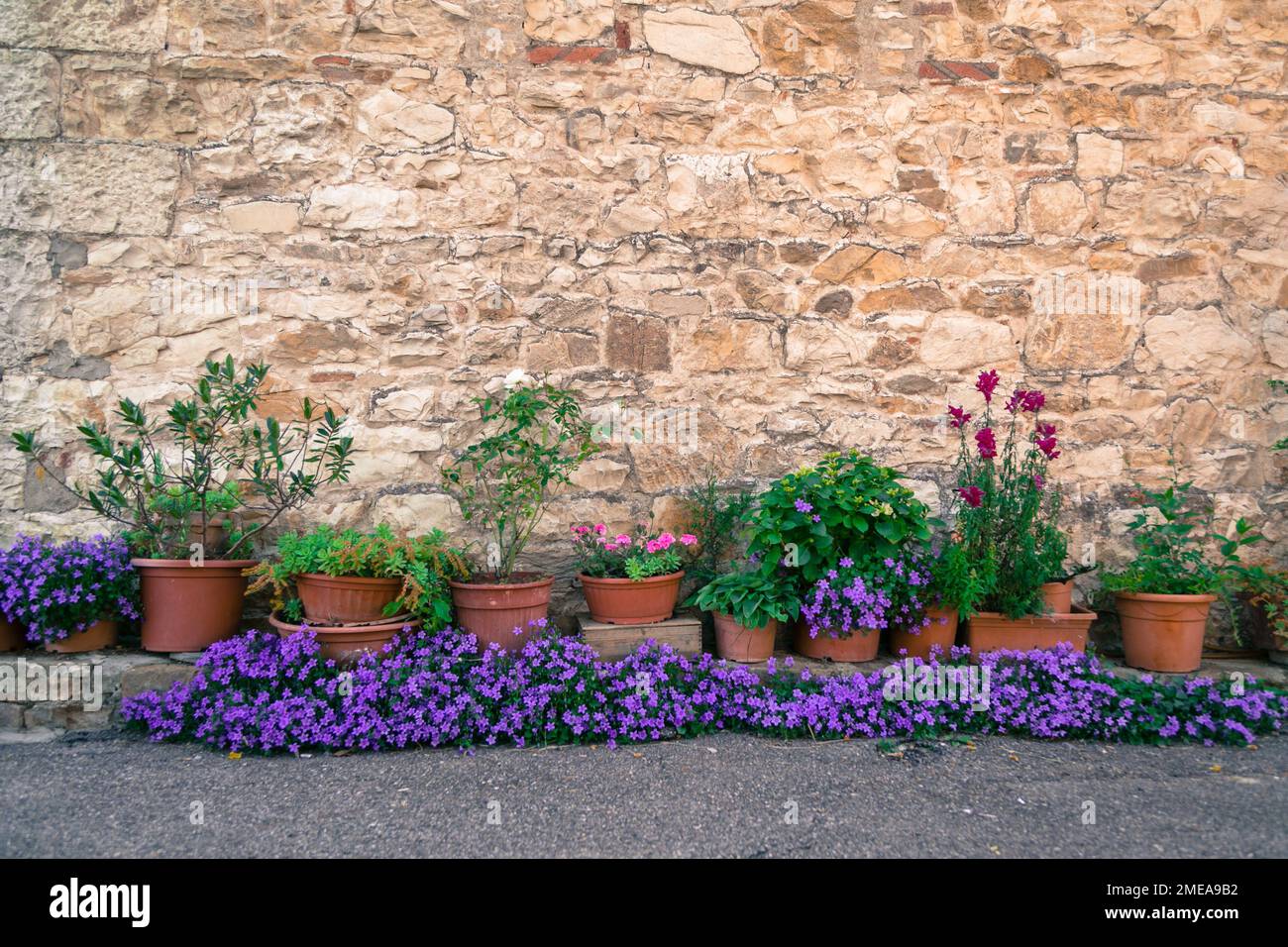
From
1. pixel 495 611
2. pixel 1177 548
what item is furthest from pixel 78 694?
pixel 1177 548

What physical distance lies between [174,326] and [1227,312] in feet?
17.1

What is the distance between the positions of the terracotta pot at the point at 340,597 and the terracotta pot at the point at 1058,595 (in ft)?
9.48

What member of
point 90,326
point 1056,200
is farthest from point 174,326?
point 1056,200

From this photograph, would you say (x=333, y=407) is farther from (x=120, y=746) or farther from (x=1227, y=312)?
(x=1227, y=312)

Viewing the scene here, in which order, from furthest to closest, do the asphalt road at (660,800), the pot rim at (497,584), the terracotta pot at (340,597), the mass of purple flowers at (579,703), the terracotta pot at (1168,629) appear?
the terracotta pot at (1168,629) < the pot rim at (497,584) < the terracotta pot at (340,597) < the mass of purple flowers at (579,703) < the asphalt road at (660,800)

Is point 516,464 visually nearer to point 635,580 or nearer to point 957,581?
point 635,580

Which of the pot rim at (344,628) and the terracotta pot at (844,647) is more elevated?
the pot rim at (344,628)

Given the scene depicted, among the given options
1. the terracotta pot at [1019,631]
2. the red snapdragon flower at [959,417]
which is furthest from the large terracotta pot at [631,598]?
the red snapdragon flower at [959,417]

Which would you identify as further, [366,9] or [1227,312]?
[1227,312]

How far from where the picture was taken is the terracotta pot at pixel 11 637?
11.5 feet

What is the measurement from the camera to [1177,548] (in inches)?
160

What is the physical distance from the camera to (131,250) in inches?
154

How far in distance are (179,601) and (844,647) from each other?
2817 mm

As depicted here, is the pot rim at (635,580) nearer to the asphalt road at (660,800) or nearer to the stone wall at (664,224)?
the stone wall at (664,224)
